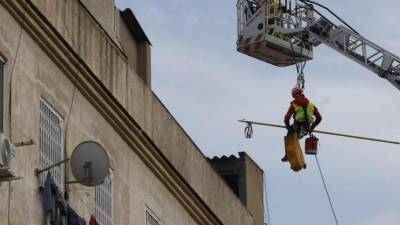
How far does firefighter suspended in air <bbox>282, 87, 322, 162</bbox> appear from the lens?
31.6 metres

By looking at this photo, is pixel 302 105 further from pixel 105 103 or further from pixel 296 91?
pixel 105 103

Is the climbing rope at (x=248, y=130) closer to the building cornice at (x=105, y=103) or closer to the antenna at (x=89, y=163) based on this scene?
the building cornice at (x=105, y=103)

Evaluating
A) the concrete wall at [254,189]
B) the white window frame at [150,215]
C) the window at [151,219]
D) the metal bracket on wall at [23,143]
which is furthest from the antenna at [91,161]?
the concrete wall at [254,189]

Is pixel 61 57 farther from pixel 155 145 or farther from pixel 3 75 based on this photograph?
pixel 155 145

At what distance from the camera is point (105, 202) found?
27.6 m

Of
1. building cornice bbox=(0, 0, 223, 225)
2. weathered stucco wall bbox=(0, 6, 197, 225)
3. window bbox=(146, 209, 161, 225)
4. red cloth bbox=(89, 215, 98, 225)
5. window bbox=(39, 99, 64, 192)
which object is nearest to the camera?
weathered stucco wall bbox=(0, 6, 197, 225)

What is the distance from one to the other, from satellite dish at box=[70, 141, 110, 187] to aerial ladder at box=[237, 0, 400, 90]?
32.5ft

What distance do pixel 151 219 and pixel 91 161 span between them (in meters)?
5.31

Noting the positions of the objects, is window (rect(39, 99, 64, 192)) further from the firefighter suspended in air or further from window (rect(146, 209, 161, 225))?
the firefighter suspended in air

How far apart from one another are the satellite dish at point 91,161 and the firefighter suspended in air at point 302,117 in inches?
285

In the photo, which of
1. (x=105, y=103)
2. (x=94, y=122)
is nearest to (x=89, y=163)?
(x=94, y=122)

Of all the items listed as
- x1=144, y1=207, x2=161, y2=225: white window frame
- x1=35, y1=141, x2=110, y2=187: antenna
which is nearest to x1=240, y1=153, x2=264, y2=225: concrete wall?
x1=144, y1=207, x2=161, y2=225: white window frame

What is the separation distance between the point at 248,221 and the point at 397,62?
4.97 m

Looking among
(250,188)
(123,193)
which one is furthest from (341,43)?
(123,193)
